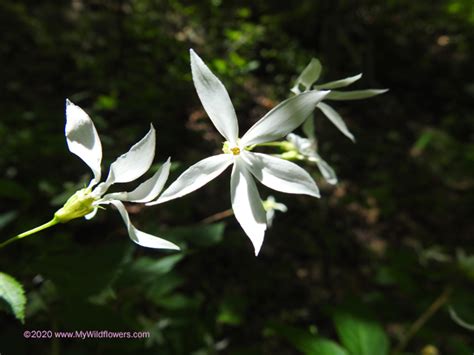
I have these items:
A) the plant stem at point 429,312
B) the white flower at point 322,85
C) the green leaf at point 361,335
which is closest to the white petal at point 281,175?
the white flower at point 322,85

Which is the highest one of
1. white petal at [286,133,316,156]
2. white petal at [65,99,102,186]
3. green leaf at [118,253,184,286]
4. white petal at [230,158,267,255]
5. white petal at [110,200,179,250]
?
white petal at [65,99,102,186]

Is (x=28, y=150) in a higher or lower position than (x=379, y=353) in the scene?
higher

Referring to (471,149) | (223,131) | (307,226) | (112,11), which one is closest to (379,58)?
(471,149)

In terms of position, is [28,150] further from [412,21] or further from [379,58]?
[412,21]

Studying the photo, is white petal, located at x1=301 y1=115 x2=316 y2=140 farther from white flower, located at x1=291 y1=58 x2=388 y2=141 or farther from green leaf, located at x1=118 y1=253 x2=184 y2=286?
green leaf, located at x1=118 y1=253 x2=184 y2=286

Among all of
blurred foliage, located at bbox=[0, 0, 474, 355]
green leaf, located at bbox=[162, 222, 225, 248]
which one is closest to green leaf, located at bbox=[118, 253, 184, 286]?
blurred foliage, located at bbox=[0, 0, 474, 355]

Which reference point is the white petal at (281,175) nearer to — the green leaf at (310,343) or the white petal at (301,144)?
the white petal at (301,144)
